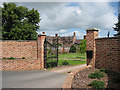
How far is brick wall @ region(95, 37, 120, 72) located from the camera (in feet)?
20.9

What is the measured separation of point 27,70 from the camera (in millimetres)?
10438

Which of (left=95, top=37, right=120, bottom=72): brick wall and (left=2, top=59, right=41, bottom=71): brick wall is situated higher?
(left=95, top=37, right=120, bottom=72): brick wall

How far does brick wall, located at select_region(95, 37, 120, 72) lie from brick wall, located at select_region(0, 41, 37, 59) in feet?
22.1

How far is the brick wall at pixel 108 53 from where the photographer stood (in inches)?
251

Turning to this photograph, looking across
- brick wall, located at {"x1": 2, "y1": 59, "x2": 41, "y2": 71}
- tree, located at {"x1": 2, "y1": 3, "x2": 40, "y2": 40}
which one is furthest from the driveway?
tree, located at {"x1": 2, "y1": 3, "x2": 40, "y2": 40}

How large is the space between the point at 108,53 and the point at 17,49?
9125 mm

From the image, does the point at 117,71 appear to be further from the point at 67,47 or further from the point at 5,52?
the point at 67,47

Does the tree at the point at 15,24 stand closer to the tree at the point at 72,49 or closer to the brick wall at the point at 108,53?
the brick wall at the point at 108,53

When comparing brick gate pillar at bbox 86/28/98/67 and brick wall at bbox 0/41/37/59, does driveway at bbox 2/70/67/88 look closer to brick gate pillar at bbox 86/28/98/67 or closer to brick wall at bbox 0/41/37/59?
brick gate pillar at bbox 86/28/98/67

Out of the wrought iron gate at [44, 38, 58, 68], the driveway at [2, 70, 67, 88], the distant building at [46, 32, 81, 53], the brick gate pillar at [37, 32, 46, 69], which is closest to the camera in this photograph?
the driveway at [2, 70, 67, 88]

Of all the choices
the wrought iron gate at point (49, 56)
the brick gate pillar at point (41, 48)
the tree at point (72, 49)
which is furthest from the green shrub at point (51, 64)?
the tree at point (72, 49)

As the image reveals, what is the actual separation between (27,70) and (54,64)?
3.19m

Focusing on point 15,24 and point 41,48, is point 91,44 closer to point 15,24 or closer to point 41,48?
point 41,48

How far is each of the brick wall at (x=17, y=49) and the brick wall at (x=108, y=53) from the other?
6731 millimetres
